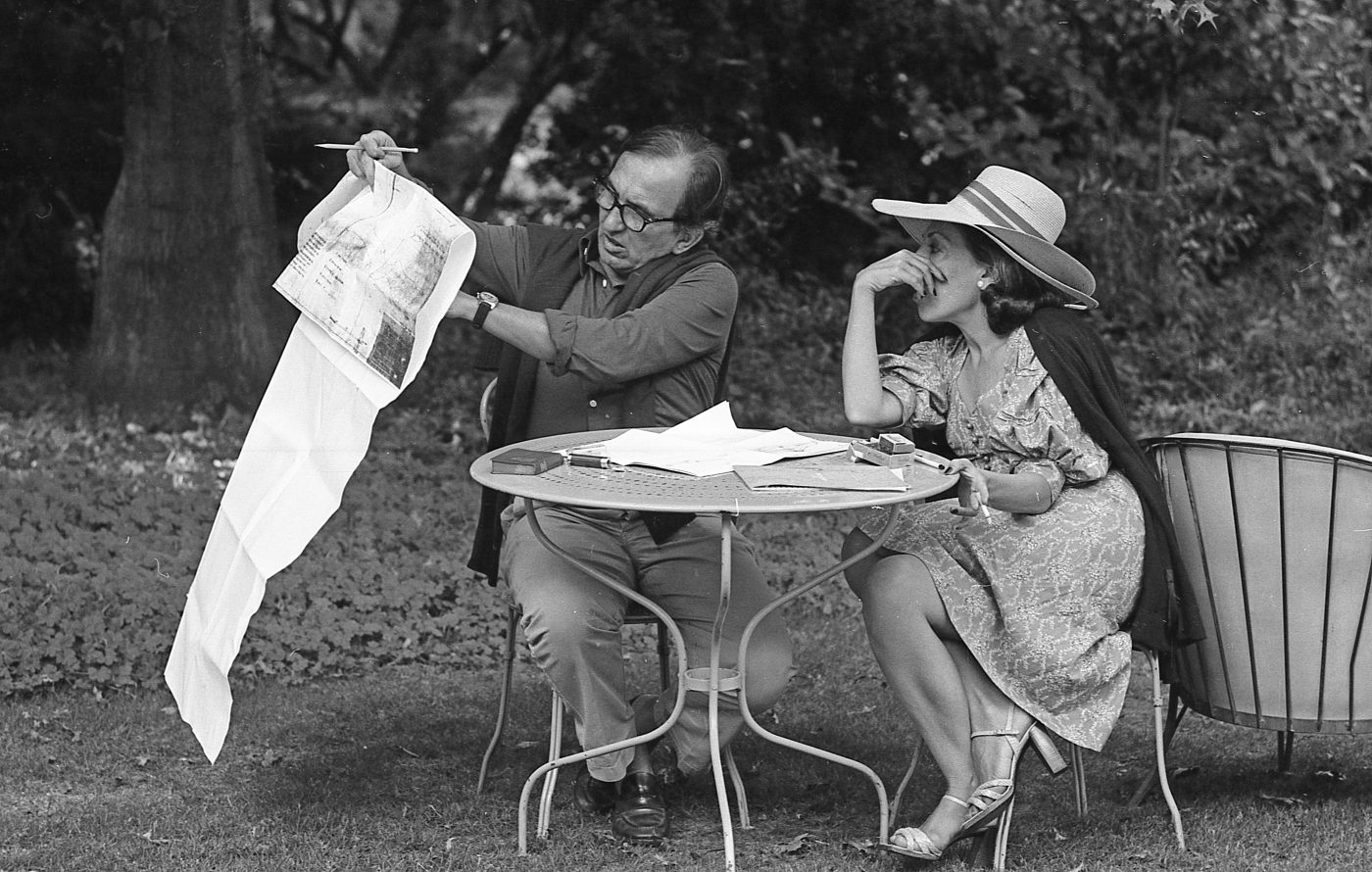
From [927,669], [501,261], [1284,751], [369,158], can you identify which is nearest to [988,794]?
[927,669]

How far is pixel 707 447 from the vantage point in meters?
3.51

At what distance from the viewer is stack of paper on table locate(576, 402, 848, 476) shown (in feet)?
11.1

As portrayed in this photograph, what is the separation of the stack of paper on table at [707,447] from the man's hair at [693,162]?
17.7 inches

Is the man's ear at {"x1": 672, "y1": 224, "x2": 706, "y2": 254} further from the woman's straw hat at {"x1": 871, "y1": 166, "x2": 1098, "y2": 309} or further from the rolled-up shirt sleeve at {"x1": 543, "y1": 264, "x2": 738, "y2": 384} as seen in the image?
the woman's straw hat at {"x1": 871, "y1": 166, "x2": 1098, "y2": 309}

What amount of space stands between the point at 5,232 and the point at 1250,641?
7.70m

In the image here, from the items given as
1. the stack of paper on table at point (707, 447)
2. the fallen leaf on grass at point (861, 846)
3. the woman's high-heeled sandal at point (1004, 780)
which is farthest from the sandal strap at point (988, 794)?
the stack of paper on table at point (707, 447)

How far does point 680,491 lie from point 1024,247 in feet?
3.27

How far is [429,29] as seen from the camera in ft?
42.9

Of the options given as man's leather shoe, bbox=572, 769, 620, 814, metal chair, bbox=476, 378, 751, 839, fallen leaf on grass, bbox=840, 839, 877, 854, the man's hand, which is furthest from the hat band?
man's leather shoe, bbox=572, 769, 620, 814

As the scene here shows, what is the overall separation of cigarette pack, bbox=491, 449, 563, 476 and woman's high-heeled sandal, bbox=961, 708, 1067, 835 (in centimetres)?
106

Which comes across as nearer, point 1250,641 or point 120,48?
point 1250,641

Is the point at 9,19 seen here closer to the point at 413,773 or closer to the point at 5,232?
the point at 5,232

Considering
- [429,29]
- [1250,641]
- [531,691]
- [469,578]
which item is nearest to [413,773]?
[531,691]

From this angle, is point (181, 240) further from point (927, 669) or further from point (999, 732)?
point (999, 732)
